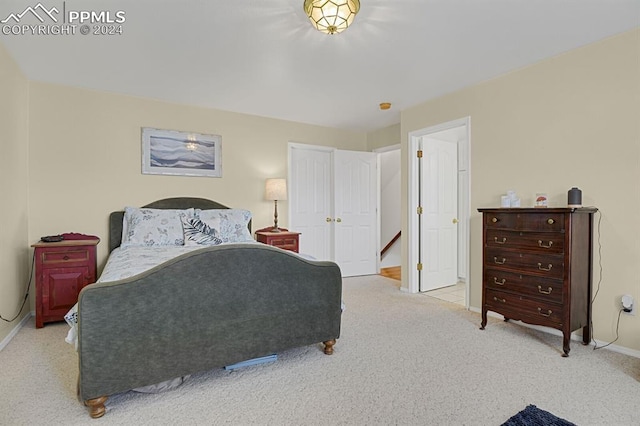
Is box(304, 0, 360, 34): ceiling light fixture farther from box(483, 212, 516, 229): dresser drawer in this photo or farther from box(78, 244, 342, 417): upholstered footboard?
box(483, 212, 516, 229): dresser drawer

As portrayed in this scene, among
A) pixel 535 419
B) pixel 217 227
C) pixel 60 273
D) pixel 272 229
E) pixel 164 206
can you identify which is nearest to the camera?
pixel 535 419

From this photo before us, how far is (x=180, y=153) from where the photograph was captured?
4031 millimetres

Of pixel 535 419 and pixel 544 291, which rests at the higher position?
pixel 544 291

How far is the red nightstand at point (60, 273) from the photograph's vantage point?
2.97 m

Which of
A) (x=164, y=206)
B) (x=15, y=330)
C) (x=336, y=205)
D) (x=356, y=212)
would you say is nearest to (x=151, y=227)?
(x=164, y=206)

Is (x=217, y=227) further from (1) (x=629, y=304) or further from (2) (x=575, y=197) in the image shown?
(1) (x=629, y=304)

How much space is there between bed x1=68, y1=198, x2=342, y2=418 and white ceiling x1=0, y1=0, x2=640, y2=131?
5.16 ft

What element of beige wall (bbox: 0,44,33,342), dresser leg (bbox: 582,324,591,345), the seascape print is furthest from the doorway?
beige wall (bbox: 0,44,33,342)

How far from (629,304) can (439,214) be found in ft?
7.35

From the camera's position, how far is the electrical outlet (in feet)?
7.88

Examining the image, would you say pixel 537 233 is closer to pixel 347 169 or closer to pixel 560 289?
pixel 560 289

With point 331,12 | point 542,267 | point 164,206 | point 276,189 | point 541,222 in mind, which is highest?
point 331,12

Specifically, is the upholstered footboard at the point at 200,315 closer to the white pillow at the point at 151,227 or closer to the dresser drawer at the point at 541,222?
the dresser drawer at the point at 541,222

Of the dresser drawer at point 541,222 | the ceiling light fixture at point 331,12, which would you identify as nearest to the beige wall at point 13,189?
the ceiling light fixture at point 331,12
